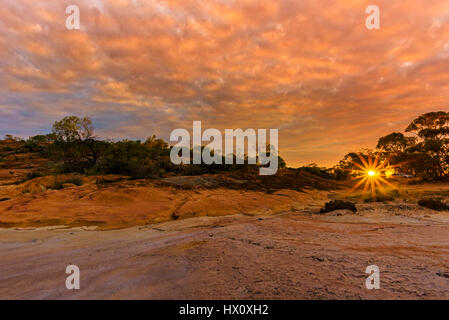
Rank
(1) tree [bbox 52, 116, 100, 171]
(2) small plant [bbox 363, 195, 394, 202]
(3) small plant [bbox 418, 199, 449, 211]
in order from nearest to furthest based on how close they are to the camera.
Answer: (3) small plant [bbox 418, 199, 449, 211] → (2) small plant [bbox 363, 195, 394, 202] → (1) tree [bbox 52, 116, 100, 171]

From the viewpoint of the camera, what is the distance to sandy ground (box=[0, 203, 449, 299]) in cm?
177

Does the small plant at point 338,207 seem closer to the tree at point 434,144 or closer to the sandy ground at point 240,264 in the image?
the sandy ground at point 240,264

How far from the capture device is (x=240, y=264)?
234cm

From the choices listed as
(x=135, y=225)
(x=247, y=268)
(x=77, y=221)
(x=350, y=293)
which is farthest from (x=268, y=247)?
(x=77, y=221)

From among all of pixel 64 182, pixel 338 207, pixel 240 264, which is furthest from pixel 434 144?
pixel 64 182

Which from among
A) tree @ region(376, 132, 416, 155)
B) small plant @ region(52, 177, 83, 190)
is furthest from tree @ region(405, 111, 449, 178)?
small plant @ region(52, 177, 83, 190)

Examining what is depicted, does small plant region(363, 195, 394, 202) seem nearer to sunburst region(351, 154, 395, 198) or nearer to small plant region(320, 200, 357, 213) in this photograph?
small plant region(320, 200, 357, 213)

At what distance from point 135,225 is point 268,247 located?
3.67 metres

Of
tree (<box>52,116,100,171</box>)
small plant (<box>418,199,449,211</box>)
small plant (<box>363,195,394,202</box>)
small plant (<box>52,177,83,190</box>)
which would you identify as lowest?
small plant (<box>363,195,394,202</box>)

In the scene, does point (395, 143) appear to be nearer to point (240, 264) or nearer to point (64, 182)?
point (240, 264)

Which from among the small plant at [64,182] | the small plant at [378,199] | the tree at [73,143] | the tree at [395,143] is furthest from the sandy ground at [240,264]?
the tree at [395,143]
